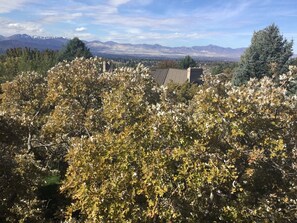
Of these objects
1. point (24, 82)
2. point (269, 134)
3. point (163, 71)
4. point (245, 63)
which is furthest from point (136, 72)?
point (163, 71)

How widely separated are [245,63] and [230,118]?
128ft

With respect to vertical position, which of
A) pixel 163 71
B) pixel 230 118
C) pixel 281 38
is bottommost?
pixel 163 71

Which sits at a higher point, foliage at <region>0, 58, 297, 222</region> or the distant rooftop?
foliage at <region>0, 58, 297, 222</region>

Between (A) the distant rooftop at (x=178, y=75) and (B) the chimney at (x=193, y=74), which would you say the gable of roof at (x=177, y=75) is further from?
(B) the chimney at (x=193, y=74)

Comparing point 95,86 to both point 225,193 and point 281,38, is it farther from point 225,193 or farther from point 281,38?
point 281,38

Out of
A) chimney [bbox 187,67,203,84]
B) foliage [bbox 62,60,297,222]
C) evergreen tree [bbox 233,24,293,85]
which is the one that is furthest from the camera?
chimney [bbox 187,67,203,84]

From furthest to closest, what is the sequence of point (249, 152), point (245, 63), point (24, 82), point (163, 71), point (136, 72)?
1. point (163, 71)
2. point (245, 63)
3. point (24, 82)
4. point (136, 72)
5. point (249, 152)

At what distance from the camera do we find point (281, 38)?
50.5m

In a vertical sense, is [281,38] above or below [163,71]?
above

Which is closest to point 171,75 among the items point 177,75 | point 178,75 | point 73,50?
point 177,75

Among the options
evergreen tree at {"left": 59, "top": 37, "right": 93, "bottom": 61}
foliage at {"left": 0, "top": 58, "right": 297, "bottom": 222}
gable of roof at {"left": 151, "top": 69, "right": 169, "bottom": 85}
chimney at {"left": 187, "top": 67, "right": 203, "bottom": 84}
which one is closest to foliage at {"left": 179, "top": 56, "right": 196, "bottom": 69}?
evergreen tree at {"left": 59, "top": 37, "right": 93, "bottom": 61}

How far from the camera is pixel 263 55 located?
49531mm

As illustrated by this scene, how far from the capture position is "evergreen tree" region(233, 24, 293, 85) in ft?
158

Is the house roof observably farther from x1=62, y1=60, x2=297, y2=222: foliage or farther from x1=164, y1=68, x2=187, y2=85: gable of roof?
x1=62, y1=60, x2=297, y2=222: foliage
